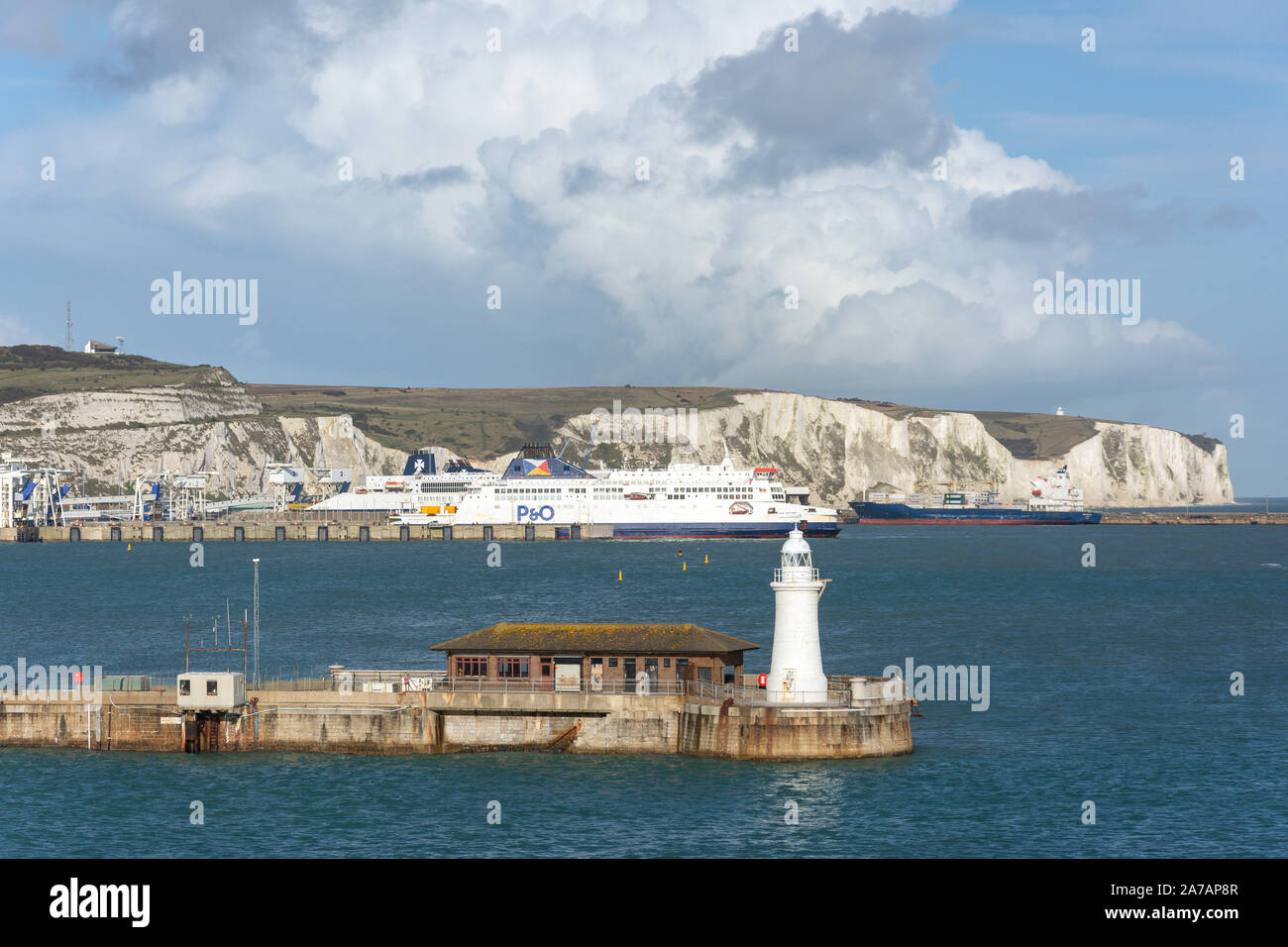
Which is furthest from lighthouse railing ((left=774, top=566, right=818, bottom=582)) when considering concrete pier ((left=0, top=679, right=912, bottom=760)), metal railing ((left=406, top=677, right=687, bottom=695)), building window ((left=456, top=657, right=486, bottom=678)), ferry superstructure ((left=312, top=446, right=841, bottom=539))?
ferry superstructure ((left=312, top=446, right=841, bottom=539))

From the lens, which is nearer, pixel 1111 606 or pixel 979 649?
pixel 979 649

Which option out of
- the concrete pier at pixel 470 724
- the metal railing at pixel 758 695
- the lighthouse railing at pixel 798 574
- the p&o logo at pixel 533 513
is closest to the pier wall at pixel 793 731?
the concrete pier at pixel 470 724

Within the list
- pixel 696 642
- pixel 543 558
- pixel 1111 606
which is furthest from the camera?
pixel 543 558
